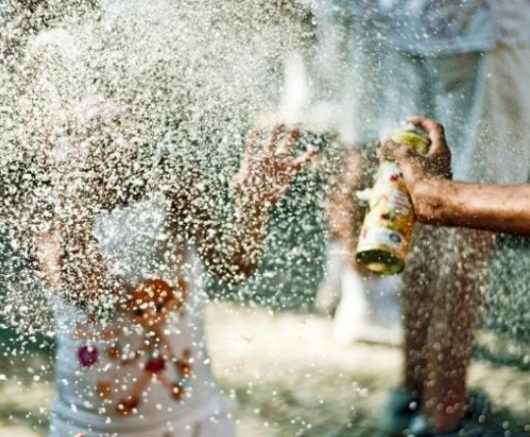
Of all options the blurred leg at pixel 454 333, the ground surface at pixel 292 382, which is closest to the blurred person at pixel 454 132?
the blurred leg at pixel 454 333

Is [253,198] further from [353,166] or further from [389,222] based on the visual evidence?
[353,166]

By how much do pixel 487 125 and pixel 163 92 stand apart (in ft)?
4.29

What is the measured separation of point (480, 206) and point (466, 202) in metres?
0.03

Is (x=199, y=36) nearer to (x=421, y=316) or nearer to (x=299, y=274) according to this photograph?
(x=299, y=274)

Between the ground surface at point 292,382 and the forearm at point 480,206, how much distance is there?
0.86 meters

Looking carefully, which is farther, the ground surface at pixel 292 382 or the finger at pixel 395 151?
the ground surface at pixel 292 382

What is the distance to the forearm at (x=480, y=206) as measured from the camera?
1482mm

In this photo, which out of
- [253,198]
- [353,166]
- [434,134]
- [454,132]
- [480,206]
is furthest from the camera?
[353,166]

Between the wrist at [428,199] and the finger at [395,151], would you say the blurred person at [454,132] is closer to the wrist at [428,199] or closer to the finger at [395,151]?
the finger at [395,151]

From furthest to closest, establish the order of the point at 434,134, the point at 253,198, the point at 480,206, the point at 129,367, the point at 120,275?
1. the point at 253,198
2. the point at 434,134
3. the point at 120,275
4. the point at 129,367
5. the point at 480,206

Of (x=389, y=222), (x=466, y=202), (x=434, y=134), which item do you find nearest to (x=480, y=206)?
(x=466, y=202)

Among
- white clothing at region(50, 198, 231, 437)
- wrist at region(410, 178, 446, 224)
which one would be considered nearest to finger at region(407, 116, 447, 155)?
wrist at region(410, 178, 446, 224)

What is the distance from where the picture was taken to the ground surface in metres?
2.19

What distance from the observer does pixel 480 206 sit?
4.98ft
